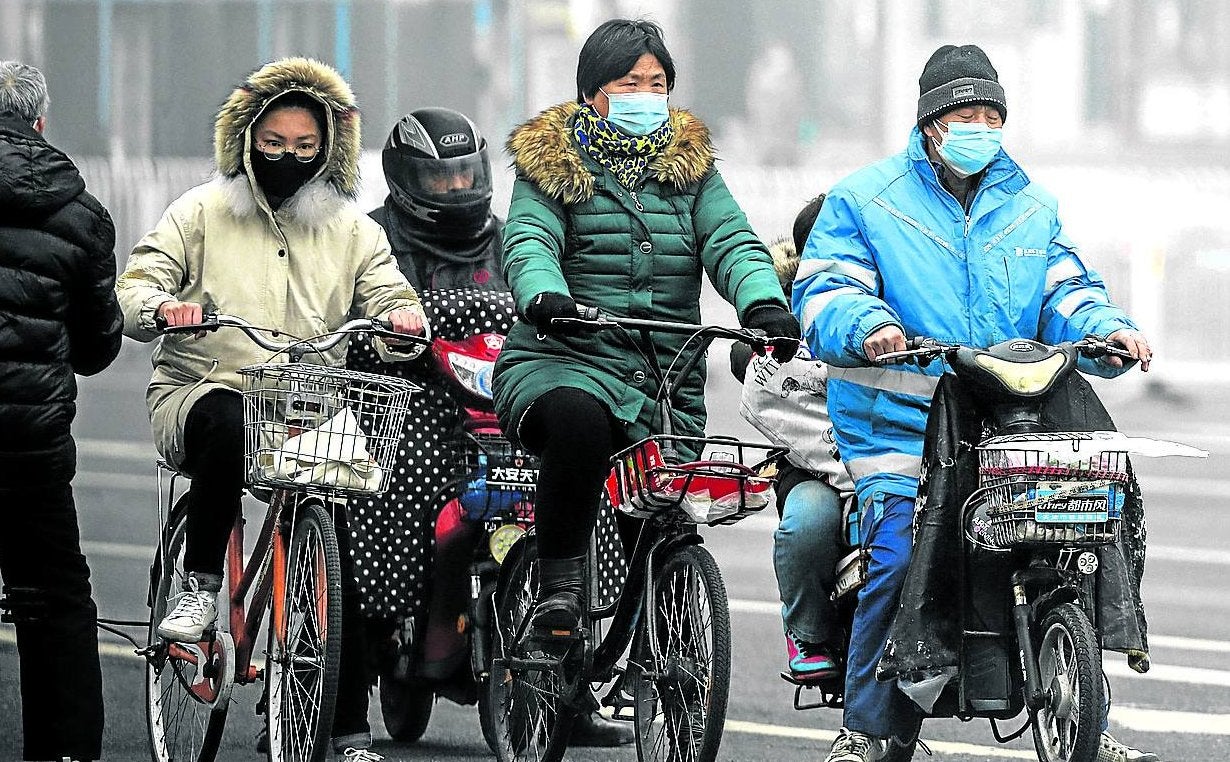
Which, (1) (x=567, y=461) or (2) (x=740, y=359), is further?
(2) (x=740, y=359)

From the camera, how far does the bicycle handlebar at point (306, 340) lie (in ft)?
21.1

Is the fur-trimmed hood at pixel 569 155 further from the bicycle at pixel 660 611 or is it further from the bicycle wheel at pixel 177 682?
the bicycle wheel at pixel 177 682

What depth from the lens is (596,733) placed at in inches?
303

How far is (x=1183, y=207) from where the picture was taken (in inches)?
979

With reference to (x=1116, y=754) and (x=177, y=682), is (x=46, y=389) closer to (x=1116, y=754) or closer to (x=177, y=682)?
(x=177, y=682)

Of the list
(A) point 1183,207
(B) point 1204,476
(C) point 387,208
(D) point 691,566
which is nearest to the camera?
(D) point 691,566

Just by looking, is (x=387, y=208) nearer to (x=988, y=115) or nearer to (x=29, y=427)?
(x=29, y=427)

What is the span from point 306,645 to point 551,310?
1321mm

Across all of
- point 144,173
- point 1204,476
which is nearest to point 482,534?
point 1204,476

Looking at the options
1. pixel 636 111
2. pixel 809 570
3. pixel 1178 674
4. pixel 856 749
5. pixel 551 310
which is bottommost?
pixel 1178 674

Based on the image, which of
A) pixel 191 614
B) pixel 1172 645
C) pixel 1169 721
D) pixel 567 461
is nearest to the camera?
pixel 567 461

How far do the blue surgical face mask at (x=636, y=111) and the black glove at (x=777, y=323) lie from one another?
0.65 meters

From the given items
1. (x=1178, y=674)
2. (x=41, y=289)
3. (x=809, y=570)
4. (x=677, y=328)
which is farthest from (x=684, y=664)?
(x=1178, y=674)

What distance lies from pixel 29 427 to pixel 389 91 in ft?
95.3
